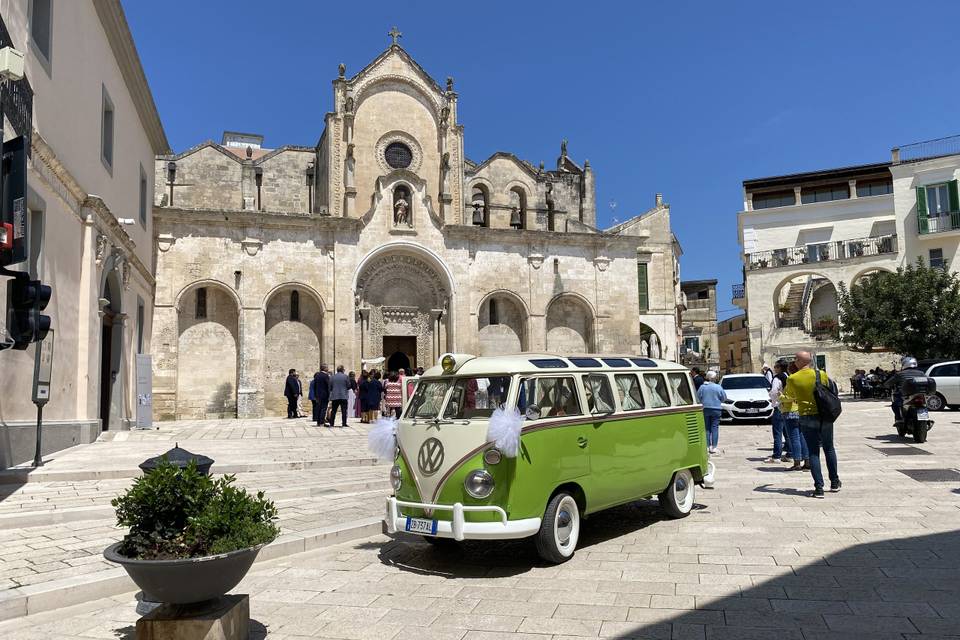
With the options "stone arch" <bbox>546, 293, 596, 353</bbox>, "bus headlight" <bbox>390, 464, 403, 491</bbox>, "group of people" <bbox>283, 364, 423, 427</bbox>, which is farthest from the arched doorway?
"stone arch" <bbox>546, 293, 596, 353</bbox>

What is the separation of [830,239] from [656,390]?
37077mm

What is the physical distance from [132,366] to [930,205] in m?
36.6

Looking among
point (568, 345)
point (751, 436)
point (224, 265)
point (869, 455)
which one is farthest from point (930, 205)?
point (224, 265)

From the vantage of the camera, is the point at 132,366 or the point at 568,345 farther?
the point at 568,345

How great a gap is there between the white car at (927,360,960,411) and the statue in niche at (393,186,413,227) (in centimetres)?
1844

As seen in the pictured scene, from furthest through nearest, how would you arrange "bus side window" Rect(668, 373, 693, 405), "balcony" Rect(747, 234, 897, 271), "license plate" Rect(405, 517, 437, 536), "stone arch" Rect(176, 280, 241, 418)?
"balcony" Rect(747, 234, 897, 271)
"stone arch" Rect(176, 280, 241, 418)
"bus side window" Rect(668, 373, 693, 405)
"license plate" Rect(405, 517, 437, 536)

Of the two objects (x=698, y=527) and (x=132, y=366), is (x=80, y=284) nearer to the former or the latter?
(x=132, y=366)

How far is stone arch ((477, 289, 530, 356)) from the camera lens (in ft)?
94.5

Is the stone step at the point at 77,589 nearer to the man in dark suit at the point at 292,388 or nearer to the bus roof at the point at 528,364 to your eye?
the bus roof at the point at 528,364

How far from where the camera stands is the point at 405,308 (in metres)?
28.1

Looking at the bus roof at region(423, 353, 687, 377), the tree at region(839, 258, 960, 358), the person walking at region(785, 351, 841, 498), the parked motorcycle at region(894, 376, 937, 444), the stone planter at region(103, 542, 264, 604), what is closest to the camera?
the stone planter at region(103, 542, 264, 604)

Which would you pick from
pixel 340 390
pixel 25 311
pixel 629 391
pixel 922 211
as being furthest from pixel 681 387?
pixel 922 211

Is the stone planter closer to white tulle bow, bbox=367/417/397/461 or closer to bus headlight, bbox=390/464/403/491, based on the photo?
bus headlight, bbox=390/464/403/491

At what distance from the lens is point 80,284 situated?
13.8 metres
